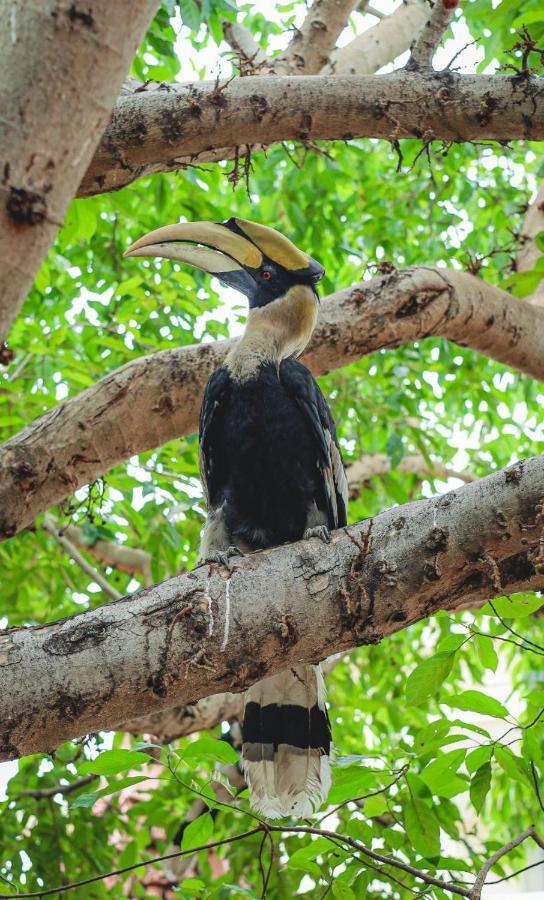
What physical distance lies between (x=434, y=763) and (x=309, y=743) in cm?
71

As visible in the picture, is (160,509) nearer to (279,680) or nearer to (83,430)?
(83,430)

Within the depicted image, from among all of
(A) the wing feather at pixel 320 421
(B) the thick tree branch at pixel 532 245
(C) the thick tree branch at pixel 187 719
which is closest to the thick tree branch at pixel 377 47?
(B) the thick tree branch at pixel 532 245

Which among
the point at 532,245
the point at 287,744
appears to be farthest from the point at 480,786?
the point at 532,245

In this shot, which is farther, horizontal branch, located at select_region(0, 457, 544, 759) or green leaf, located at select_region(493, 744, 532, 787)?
green leaf, located at select_region(493, 744, 532, 787)

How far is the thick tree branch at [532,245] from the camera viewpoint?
4.27 m

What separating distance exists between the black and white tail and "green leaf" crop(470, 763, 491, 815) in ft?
2.34

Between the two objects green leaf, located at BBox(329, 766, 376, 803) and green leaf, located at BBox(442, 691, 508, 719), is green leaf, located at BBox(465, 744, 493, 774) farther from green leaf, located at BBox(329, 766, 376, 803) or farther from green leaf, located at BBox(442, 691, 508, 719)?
green leaf, located at BBox(329, 766, 376, 803)

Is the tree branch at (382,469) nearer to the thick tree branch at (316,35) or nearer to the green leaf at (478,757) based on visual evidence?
the thick tree branch at (316,35)

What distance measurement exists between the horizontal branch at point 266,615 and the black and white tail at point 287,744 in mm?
786

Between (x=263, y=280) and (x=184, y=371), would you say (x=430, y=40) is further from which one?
(x=184, y=371)

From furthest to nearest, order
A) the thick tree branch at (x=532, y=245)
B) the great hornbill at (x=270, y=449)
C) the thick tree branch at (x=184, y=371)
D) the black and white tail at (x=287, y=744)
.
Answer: the thick tree branch at (x=532, y=245) < the thick tree branch at (x=184, y=371) < the great hornbill at (x=270, y=449) < the black and white tail at (x=287, y=744)

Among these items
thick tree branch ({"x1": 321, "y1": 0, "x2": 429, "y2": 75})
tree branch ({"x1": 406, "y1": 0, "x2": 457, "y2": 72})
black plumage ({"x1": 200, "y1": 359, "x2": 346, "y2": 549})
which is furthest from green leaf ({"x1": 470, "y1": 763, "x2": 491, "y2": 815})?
thick tree branch ({"x1": 321, "y1": 0, "x2": 429, "y2": 75})

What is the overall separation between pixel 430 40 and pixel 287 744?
87.8 inches

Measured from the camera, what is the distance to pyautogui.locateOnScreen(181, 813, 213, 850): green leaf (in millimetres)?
2361
